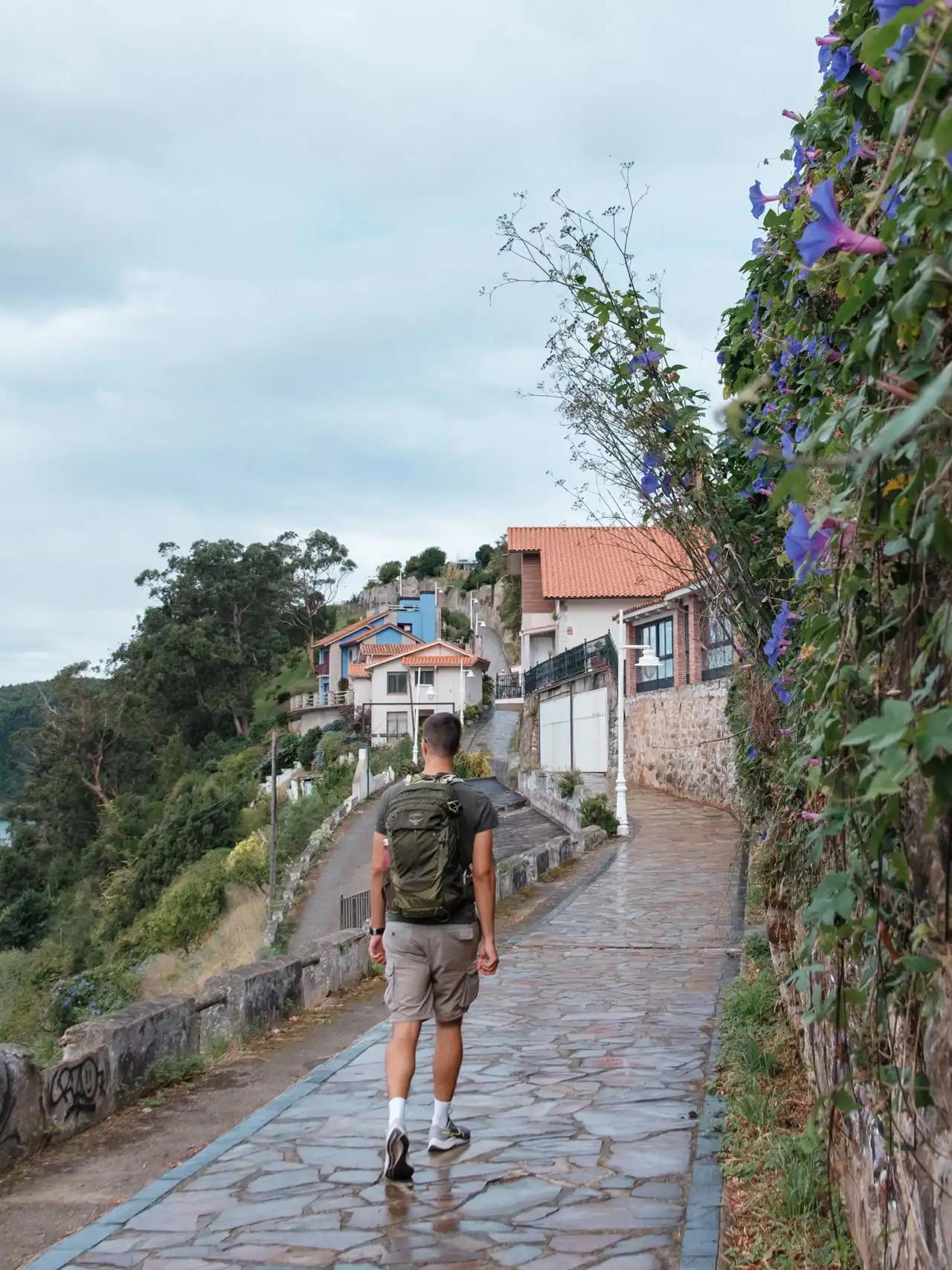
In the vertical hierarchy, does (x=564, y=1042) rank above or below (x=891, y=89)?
below

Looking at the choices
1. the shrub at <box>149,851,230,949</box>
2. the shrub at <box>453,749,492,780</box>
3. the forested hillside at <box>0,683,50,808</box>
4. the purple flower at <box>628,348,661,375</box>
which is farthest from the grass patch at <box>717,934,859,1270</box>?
the forested hillside at <box>0,683,50,808</box>

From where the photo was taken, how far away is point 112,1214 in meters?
4.68

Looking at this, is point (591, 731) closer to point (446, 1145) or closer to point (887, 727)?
point (446, 1145)

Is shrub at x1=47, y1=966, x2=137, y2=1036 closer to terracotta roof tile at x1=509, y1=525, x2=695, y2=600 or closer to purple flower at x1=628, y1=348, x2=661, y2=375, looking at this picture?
terracotta roof tile at x1=509, y1=525, x2=695, y2=600

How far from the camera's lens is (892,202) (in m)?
2.22

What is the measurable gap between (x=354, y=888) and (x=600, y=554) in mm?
18102

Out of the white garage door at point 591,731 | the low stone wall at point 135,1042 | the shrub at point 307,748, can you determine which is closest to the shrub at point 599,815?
the white garage door at point 591,731

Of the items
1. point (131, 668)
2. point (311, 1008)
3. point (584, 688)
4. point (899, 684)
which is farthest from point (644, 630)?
point (131, 668)

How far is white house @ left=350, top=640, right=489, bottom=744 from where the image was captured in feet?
206

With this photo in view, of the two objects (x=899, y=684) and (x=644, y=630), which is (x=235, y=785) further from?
(x=899, y=684)

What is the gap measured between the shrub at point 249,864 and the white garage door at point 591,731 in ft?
31.6

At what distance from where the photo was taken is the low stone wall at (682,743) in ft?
85.0

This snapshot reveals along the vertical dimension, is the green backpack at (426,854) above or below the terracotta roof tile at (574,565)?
below

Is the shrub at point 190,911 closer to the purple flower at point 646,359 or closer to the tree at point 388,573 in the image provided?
the purple flower at point 646,359
